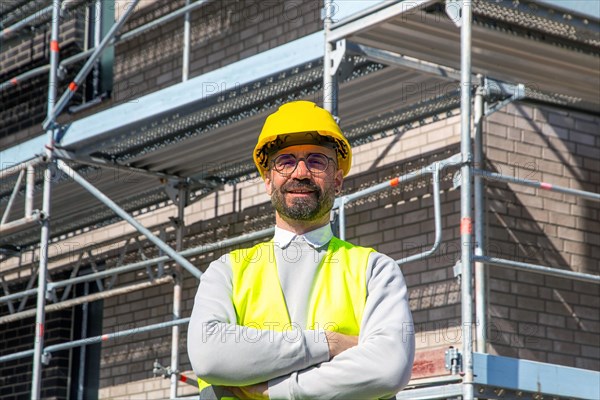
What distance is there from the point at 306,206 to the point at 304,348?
432mm

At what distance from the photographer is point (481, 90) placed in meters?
8.24

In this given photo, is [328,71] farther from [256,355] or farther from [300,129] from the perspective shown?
[256,355]

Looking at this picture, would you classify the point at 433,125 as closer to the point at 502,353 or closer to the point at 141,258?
the point at 502,353

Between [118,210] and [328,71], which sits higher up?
[328,71]

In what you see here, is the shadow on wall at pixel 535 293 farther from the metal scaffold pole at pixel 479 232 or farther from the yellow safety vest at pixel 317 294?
the yellow safety vest at pixel 317 294

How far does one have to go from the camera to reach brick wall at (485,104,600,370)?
8.45 metres

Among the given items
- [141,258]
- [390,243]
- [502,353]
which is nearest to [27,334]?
[141,258]

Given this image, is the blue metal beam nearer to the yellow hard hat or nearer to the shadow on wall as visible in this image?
the shadow on wall

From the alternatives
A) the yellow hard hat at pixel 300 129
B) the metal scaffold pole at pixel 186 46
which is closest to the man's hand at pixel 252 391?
the yellow hard hat at pixel 300 129

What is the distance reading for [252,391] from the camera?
10.8 feet

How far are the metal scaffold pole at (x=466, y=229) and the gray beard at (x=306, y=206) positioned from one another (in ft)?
10.5

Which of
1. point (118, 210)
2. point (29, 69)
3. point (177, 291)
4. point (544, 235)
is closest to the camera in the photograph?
point (544, 235)

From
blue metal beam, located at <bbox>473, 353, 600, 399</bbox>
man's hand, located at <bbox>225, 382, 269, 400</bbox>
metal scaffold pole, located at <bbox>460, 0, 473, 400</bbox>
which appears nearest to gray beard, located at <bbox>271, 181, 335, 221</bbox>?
man's hand, located at <bbox>225, 382, 269, 400</bbox>

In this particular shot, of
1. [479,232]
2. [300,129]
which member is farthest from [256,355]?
[479,232]
